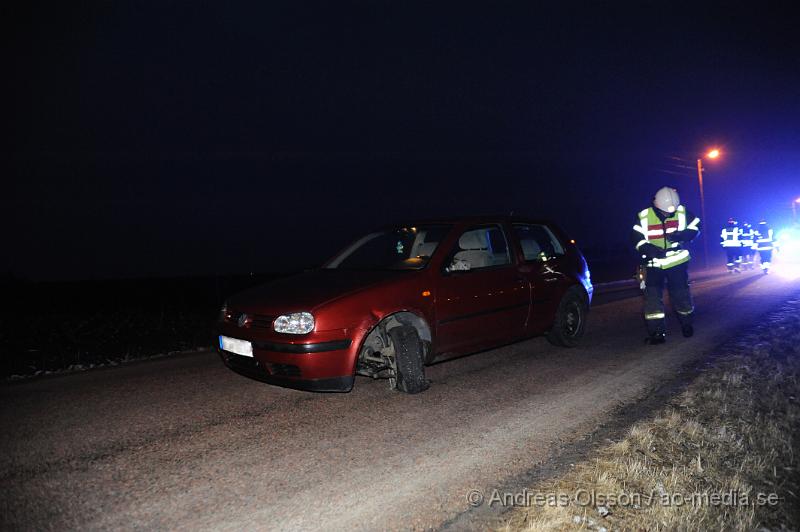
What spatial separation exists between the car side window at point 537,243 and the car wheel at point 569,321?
0.56 m

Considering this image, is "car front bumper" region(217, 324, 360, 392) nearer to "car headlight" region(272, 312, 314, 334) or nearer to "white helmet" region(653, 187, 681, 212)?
"car headlight" region(272, 312, 314, 334)

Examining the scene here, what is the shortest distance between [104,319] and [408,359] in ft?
23.8

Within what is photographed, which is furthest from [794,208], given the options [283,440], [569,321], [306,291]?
[283,440]

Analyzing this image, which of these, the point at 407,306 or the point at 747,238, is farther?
the point at 747,238

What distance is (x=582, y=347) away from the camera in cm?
647

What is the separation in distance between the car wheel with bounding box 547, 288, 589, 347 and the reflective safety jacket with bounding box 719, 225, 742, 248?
12.6 meters

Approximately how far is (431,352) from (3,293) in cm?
1156

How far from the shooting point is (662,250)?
651 cm

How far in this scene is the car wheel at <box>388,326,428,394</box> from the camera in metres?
4.44

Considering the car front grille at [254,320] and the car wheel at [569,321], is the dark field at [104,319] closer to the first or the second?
the car front grille at [254,320]

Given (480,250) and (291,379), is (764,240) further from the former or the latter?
(291,379)

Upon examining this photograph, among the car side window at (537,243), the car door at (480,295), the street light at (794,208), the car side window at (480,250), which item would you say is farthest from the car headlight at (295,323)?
the street light at (794,208)

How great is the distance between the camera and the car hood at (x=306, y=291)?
421 cm

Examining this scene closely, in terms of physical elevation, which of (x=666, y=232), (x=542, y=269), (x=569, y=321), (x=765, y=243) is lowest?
(x=569, y=321)
